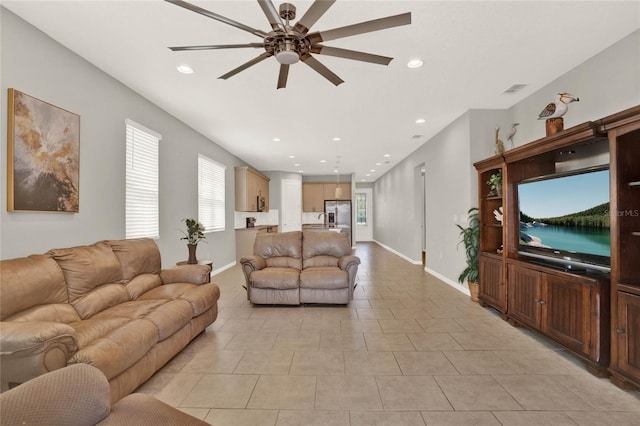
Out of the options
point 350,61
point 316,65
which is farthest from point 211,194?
point 316,65

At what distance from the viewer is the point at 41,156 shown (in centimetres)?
256

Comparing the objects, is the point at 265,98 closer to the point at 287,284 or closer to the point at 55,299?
the point at 287,284

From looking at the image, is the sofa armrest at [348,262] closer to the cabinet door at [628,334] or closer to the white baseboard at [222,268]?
the cabinet door at [628,334]

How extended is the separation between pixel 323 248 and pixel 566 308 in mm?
3022

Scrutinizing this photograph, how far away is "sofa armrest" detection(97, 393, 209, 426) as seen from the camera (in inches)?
46.6

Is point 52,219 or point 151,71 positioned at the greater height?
point 151,71

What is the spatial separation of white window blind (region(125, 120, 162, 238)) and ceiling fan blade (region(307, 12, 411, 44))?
2944 millimetres

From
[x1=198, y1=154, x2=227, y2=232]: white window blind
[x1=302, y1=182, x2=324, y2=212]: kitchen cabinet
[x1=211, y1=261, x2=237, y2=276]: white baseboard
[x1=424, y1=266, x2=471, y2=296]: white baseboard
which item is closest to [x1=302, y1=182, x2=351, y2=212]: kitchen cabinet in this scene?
[x1=302, y1=182, x2=324, y2=212]: kitchen cabinet

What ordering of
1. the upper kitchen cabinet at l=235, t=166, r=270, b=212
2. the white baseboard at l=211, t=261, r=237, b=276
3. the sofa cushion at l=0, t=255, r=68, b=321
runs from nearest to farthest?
1. the sofa cushion at l=0, t=255, r=68, b=321
2. the white baseboard at l=211, t=261, r=237, b=276
3. the upper kitchen cabinet at l=235, t=166, r=270, b=212

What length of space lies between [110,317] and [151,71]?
2.54 m

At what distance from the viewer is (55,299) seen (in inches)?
87.4

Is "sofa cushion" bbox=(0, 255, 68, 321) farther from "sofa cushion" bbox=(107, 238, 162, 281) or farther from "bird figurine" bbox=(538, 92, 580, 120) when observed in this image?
"bird figurine" bbox=(538, 92, 580, 120)

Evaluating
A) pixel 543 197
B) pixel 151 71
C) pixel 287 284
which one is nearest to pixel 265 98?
pixel 151 71

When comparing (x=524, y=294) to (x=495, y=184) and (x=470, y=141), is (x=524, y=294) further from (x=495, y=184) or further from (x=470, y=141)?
(x=470, y=141)
